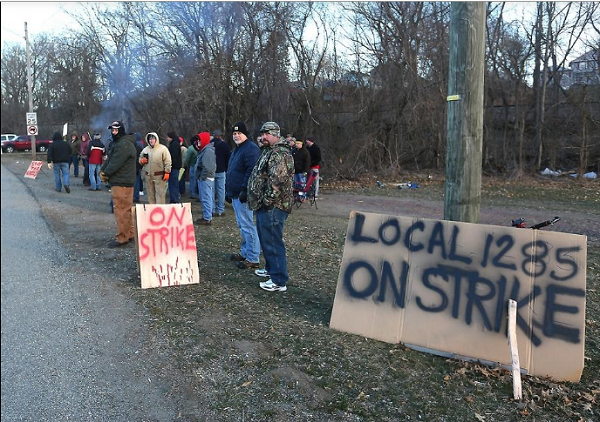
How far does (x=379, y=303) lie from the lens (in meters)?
4.43

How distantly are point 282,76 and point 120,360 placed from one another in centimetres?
1548

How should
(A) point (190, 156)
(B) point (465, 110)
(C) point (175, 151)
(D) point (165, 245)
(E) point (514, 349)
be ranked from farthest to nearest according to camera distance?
(A) point (190, 156) < (C) point (175, 151) < (D) point (165, 245) < (B) point (465, 110) < (E) point (514, 349)

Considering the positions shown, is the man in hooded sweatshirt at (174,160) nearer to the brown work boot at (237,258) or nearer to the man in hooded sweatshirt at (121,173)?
the man in hooded sweatshirt at (121,173)

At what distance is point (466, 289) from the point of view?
13.4 feet

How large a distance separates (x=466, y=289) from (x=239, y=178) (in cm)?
338

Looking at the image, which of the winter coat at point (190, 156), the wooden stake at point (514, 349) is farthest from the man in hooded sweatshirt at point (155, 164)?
the wooden stake at point (514, 349)

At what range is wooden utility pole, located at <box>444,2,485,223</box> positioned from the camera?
4.19 m

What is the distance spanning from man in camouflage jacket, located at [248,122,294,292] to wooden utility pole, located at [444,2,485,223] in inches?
66.3

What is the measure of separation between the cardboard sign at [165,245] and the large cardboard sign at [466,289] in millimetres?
2160

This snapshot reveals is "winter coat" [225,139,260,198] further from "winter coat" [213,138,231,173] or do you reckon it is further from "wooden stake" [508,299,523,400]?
"wooden stake" [508,299,523,400]

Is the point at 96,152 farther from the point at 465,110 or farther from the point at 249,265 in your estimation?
the point at 465,110

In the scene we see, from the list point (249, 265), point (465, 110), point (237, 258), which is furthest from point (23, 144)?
point (465, 110)

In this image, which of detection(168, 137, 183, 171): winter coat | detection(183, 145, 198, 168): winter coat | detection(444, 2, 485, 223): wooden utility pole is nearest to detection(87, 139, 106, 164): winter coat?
detection(183, 145, 198, 168): winter coat

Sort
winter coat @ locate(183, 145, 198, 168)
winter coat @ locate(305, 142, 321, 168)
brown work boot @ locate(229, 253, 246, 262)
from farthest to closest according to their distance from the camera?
1. winter coat @ locate(305, 142, 321, 168)
2. winter coat @ locate(183, 145, 198, 168)
3. brown work boot @ locate(229, 253, 246, 262)
